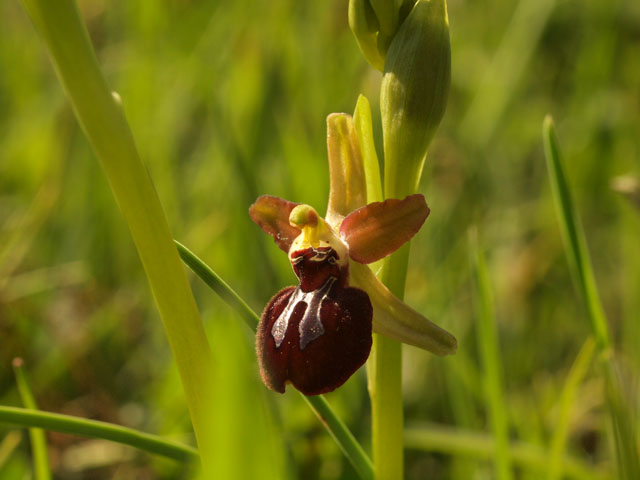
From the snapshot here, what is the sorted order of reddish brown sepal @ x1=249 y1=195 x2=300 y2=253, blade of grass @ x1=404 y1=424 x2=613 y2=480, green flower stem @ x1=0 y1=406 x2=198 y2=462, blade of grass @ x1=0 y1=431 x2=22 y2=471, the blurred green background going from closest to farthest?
green flower stem @ x1=0 y1=406 x2=198 y2=462, reddish brown sepal @ x1=249 y1=195 x2=300 y2=253, blade of grass @ x1=0 y1=431 x2=22 y2=471, blade of grass @ x1=404 y1=424 x2=613 y2=480, the blurred green background

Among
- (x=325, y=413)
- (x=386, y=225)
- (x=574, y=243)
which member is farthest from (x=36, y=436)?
(x=574, y=243)

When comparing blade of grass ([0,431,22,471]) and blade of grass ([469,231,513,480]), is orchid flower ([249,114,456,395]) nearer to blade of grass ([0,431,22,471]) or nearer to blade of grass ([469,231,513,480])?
blade of grass ([469,231,513,480])

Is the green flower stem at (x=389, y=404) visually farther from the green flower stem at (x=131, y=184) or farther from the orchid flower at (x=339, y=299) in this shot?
the green flower stem at (x=131, y=184)

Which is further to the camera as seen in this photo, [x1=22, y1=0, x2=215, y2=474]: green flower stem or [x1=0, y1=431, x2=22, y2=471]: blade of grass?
[x1=0, y1=431, x2=22, y2=471]: blade of grass

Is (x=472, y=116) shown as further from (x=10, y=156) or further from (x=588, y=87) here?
(x=10, y=156)

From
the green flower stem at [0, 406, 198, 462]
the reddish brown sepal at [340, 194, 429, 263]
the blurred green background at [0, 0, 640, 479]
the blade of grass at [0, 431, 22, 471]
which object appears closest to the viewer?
the green flower stem at [0, 406, 198, 462]

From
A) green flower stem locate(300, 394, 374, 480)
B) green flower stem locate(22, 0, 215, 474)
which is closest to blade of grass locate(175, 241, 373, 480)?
green flower stem locate(300, 394, 374, 480)

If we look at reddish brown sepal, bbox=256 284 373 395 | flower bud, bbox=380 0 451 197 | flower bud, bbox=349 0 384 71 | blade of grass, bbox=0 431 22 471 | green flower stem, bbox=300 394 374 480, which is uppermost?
flower bud, bbox=349 0 384 71
